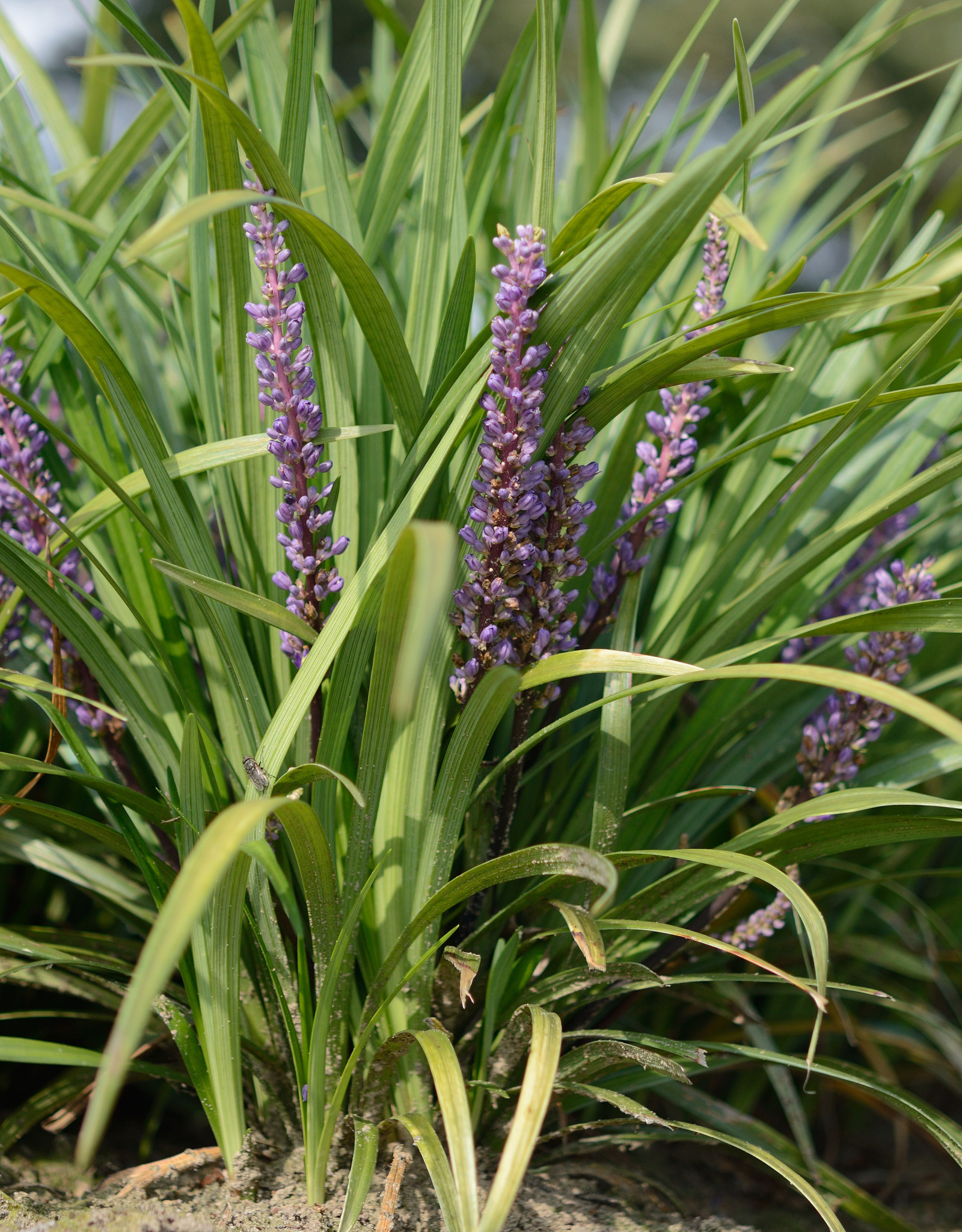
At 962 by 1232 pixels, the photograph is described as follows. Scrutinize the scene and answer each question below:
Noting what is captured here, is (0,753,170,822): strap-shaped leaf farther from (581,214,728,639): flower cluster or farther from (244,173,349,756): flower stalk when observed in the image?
(581,214,728,639): flower cluster

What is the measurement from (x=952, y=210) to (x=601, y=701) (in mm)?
1433

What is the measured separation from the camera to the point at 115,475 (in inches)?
33.4

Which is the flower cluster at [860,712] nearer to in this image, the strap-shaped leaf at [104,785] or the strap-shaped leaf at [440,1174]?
the strap-shaped leaf at [440,1174]

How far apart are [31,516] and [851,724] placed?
→ 0.82m

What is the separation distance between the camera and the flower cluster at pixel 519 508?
1.86 feet

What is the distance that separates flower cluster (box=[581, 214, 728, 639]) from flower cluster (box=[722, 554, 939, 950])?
0.23 meters

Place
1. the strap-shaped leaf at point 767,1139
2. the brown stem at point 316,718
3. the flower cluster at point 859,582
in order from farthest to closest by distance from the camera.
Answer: the flower cluster at point 859,582 < the strap-shaped leaf at point 767,1139 < the brown stem at point 316,718

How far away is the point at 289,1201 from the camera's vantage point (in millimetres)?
663

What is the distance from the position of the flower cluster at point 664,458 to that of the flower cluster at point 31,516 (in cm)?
49

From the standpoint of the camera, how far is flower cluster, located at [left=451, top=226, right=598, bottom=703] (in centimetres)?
57

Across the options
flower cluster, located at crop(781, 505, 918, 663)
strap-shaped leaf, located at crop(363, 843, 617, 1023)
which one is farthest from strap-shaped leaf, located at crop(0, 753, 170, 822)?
flower cluster, located at crop(781, 505, 918, 663)

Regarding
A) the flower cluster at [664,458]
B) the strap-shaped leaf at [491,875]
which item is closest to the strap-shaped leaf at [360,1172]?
the strap-shaped leaf at [491,875]

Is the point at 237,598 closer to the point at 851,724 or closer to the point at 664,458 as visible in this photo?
the point at 664,458

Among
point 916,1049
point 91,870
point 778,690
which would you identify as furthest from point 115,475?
point 916,1049
